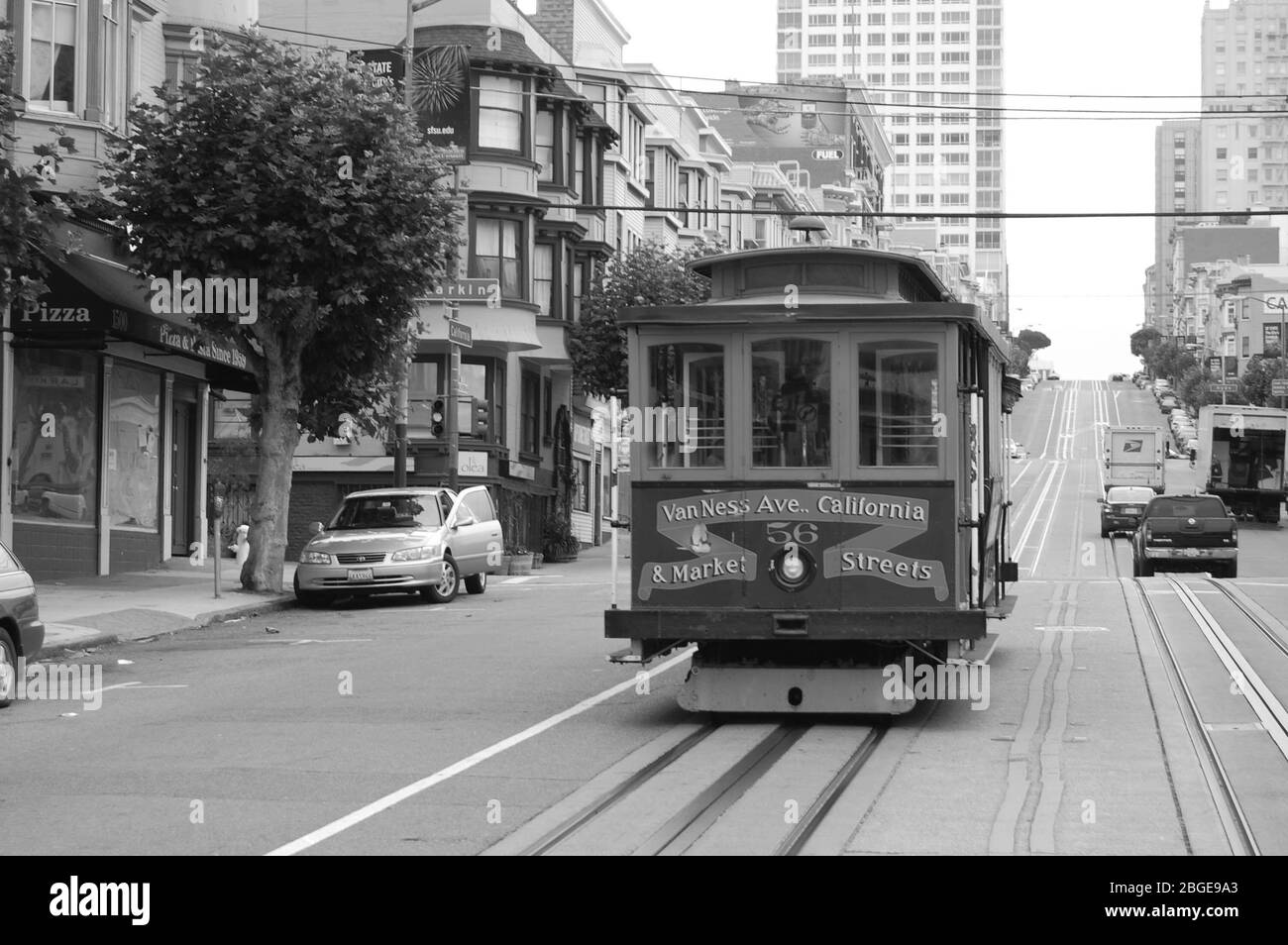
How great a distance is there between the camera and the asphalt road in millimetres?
8633

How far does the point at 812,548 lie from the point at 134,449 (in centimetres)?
1956

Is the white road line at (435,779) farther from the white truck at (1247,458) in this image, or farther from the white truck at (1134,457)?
the white truck at (1134,457)

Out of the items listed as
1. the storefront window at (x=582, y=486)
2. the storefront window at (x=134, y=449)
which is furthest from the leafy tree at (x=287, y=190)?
the storefront window at (x=582, y=486)

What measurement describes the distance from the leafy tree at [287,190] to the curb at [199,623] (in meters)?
3.63

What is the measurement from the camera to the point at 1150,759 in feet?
35.9

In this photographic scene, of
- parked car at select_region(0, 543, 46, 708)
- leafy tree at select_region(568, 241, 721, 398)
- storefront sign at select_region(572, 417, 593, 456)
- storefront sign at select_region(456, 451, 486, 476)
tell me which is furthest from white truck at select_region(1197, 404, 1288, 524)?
parked car at select_region(0, 543, 46, 708)

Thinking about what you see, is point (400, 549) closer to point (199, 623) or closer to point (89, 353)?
point (199, 623)

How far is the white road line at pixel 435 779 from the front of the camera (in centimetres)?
837

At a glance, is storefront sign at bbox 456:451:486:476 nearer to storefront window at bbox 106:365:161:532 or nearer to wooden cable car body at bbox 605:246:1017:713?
storefront window at bbox 106:365:161:532

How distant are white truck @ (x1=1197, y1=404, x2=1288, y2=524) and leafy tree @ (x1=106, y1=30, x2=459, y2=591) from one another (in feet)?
134

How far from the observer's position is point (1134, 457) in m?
69.4

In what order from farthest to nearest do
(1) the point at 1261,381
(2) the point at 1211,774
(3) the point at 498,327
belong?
(1) the point at 1261,381 < (3) the point at 498,327 < (2) the point at 1211,774

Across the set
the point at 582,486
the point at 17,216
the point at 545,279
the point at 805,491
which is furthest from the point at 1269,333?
the point at 805,491
